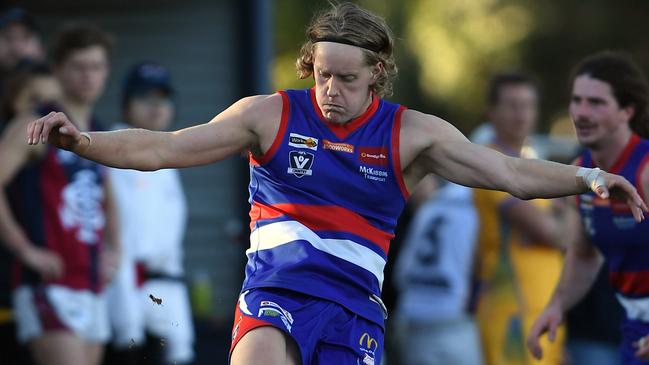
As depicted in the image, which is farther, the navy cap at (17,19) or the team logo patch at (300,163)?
the navy cap at (17,19)

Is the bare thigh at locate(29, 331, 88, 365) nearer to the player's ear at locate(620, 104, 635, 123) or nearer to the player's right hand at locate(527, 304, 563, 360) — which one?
the player's right hand at locate(527, 304, 563, 360)

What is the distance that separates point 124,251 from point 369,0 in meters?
18.6

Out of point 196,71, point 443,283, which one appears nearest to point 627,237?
point 443,283

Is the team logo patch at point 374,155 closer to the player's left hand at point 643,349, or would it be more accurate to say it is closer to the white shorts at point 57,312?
the player's left hand at point 643,349

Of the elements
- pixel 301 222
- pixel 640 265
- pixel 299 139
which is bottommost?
pixel 640 265

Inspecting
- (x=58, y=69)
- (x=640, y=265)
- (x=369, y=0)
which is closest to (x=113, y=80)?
(x=58, y=69)

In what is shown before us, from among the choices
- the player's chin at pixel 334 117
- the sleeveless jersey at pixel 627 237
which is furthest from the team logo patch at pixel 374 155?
the sleeveless jersey at pixel 627 237

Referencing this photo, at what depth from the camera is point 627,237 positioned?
6695 millimetres

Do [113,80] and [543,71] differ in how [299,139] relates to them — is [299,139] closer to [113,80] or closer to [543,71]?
[113,80]

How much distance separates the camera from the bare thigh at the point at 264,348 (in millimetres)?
5160

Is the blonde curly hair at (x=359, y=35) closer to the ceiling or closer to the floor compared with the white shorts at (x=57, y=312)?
closer to the ceiling

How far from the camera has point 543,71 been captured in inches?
1201

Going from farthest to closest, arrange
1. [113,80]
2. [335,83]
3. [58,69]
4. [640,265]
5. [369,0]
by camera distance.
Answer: [369,0] < [113,80] < [58,69] < [640,265] < [335,83]

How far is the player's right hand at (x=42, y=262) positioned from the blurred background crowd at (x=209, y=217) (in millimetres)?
15
